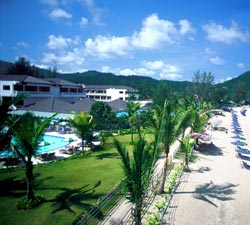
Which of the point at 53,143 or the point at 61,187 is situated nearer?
the point at 61,187

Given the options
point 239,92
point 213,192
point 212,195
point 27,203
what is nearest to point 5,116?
point 27,203

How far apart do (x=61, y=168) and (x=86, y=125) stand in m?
4.81

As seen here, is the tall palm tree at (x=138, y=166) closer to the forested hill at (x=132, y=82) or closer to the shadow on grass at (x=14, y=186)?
the shadow on grass at (x=14, y=186)

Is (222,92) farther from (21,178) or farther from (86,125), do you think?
(21,178)

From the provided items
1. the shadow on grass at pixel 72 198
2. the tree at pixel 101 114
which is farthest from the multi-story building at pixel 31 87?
the shadow on grass at pixel 72 198

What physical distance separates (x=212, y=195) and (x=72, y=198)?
25.6 ft

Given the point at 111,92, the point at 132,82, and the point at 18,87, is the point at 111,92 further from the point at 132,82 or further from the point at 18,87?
the point at 132,82

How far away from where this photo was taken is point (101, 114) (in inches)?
1134

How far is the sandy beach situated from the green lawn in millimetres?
3958

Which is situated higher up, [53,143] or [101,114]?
[101,114]

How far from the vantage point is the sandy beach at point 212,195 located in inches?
381

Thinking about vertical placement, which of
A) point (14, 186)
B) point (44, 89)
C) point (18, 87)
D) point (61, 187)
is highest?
point (18, 87)

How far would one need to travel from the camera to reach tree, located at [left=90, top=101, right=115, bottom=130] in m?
28.1

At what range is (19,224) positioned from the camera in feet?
28.7
